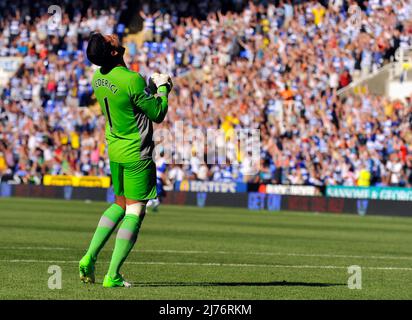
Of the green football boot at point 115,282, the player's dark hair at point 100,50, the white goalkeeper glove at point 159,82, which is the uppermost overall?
the player's dark hair at point 100,50

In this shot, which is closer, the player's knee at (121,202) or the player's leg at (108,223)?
the player's leg at (108,223)

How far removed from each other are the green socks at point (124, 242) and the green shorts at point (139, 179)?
0.25 m

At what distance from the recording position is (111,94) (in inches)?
486

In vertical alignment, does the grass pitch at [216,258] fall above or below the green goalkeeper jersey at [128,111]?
below

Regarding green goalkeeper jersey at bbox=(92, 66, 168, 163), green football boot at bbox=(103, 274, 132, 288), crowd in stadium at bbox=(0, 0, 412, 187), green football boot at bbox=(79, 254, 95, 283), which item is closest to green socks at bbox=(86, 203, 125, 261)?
green football boot at bbox=(79, 254, 95, 283)

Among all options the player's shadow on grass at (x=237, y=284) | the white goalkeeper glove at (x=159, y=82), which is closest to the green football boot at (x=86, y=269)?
the player's shadow on grass at (x=237, y=284)

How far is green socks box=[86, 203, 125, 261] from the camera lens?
12.4 metres

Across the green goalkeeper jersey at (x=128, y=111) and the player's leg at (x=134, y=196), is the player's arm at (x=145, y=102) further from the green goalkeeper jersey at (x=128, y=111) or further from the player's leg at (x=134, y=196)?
the player's leg at (x=134, y=196)

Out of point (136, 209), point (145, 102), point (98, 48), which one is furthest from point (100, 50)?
point (136, 209)

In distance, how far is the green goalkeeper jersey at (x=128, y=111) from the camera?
483 inches

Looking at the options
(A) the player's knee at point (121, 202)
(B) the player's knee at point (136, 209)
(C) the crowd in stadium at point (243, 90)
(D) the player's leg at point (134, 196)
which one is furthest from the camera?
(C) the crowd in stadium at point (243, 90)

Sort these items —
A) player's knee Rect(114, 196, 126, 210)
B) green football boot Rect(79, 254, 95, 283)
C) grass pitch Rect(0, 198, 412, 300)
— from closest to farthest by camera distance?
grass pitch Rect(0, 198, 412, 300) < green football boot Rect(79, 254, 95, 283) < player's knee Rect(114, 196, 126, 210)

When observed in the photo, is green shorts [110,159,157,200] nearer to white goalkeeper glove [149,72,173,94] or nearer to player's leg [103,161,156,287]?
player's leg [103,161,156,287]
